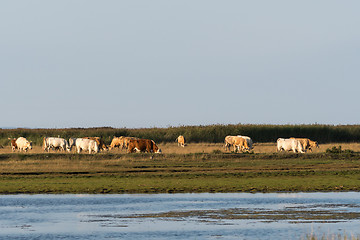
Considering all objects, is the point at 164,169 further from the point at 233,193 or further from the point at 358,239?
the point at 358,239

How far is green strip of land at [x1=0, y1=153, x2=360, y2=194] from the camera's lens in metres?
31.7

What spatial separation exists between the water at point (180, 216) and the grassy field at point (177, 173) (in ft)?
8.23

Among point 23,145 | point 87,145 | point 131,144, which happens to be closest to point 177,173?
point 131,144

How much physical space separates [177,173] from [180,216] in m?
16.9

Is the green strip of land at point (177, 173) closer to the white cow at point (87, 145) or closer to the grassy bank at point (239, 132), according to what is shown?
the white cow at point (87, 145)

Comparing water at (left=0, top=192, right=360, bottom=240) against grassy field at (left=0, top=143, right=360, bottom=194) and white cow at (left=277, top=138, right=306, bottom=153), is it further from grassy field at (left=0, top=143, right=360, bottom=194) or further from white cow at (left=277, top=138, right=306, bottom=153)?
white cow at (left=277, top=138, right=306, bottom=153)

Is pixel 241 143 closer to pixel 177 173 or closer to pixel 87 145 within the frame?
pixel 87 145

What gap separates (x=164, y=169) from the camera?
136 feet

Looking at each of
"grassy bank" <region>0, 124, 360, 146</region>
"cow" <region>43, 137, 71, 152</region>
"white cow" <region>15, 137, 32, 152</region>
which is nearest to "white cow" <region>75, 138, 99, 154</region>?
"cow" <region>43, 137, 71, 152</region>

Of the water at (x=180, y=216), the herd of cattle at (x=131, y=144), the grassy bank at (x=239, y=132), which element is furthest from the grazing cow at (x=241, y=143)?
the water at (x=180, y=216)

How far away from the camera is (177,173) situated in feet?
127

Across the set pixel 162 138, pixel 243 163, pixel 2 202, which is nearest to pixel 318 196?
pixel 2 202

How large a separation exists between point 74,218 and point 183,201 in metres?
5.97

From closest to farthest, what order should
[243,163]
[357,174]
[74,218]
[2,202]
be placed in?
[74,218] → [2,202] → [357,174] → [243,163]
